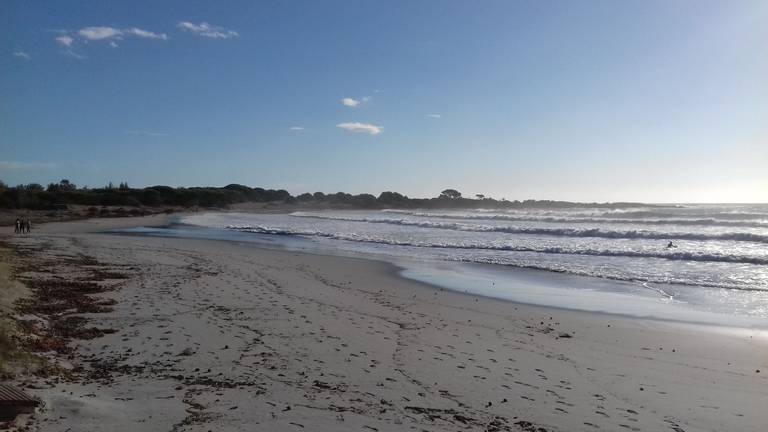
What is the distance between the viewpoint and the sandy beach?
453cm

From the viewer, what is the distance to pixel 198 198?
84.3 m

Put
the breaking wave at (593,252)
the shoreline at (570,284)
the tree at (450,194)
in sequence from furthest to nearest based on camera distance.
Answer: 1. the tree at (450,194)
2. the breaking wave at (593,252)
3. the shoreline at (570,284)

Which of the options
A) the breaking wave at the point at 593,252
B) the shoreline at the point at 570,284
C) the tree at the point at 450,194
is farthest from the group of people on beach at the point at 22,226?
the tree at the point at 450,194

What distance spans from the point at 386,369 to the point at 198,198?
83861 mm

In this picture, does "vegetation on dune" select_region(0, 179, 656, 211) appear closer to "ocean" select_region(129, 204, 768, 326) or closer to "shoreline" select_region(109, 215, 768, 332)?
"ocean" select_region(129, 204, 768, 326)

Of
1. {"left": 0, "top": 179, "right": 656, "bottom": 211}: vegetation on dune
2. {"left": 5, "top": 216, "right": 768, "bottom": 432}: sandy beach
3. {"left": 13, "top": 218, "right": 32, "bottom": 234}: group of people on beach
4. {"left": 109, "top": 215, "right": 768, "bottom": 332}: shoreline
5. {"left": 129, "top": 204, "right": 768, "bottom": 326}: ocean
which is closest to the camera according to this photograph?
{"left": 5, "top": 216, "right": 768, "bottom": 432}: sandy beach

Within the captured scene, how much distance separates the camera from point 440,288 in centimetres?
1278

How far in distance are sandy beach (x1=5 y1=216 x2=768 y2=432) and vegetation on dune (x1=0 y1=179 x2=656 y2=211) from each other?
47.1 m

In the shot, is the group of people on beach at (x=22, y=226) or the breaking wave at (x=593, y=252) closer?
the breaking wave at (x=593, y=252)

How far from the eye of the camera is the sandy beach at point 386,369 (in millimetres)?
4527

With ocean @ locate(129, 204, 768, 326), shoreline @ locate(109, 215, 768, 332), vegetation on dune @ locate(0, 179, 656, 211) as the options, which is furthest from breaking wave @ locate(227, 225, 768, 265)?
vegetation on dune @ locate(0, 179, 656, 211)

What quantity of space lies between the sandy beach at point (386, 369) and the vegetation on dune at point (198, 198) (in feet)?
154

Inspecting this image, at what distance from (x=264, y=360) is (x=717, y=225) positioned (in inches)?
1427

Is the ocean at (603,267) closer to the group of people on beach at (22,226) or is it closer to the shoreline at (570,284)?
the shoreline at (570,284)
